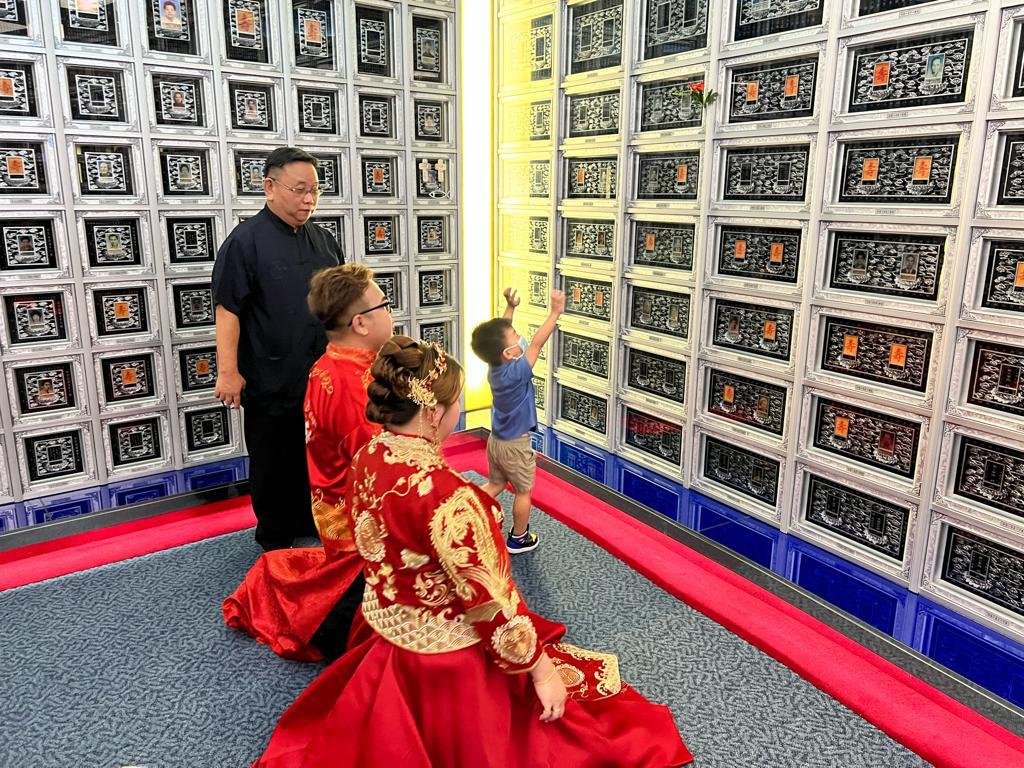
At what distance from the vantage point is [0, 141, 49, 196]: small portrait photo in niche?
2.71 m

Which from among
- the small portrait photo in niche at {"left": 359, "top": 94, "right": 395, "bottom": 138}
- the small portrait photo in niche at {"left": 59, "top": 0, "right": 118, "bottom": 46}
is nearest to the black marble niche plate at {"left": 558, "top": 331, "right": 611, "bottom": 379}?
the small portrait photo in niche at {"left": 359, "top": 94, "right": 395, "bottom": 138}

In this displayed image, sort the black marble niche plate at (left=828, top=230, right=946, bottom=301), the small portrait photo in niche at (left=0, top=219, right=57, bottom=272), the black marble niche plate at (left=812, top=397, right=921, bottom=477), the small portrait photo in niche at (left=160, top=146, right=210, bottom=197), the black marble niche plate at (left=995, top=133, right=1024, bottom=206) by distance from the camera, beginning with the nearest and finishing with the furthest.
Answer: the black marble niche plate at (left=995, top=133, right=1024, bottom=206) < the black marble niche plate at (left=828, top=230, right=946, bottom=301) < the black marble niche plate at (left=812, top=397, right=921, bottom=477) < the small portrait photo in niche at (left=0, top=219, right=57, bottom=272) < the small portrait photo in niche at (left=160, top=146, right=210, bottom=197)

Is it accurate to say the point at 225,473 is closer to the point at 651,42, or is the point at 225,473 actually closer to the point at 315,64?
the point at 315,64

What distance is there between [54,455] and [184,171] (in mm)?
1284

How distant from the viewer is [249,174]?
3.22 metres

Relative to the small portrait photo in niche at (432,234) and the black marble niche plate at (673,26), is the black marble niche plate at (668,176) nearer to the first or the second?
the black marble niche plate at (673,26)

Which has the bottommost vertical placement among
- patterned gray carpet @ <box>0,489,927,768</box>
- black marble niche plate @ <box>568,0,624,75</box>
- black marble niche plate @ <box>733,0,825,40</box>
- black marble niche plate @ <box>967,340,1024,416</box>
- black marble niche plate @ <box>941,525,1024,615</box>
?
patterned gray carpet @ <box>0,489,927,768</box>

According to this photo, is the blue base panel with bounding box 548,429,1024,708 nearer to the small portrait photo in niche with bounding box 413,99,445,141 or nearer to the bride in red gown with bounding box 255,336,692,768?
the bride in red gown with bounding box 255,336,692,768

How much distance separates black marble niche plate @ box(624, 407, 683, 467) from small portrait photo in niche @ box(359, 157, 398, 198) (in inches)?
62.3

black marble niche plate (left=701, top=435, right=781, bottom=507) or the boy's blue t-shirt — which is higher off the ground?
the boy's blue t-shirt

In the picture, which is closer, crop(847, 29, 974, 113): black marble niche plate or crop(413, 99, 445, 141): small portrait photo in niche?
crop(847, 29, 974, 113): black marble niche plate

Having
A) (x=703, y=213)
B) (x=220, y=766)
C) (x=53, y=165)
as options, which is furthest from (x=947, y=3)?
(x=53, y=165)

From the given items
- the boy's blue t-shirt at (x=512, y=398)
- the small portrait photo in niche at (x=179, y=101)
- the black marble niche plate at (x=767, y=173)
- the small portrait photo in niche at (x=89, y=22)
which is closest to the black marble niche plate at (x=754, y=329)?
the black marble niche plate at (x=767, y=173)

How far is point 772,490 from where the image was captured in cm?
274
